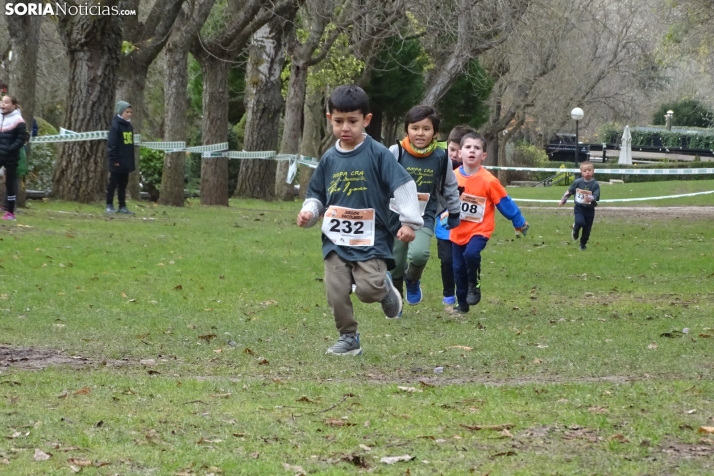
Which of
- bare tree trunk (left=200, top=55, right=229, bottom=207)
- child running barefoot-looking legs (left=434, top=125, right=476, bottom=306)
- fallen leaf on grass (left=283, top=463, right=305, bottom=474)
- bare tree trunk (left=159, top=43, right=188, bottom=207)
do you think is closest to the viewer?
fallen leaf on grass (left=283, top=463, right=305, bottom=474)

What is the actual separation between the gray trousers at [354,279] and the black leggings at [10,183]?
1029cm

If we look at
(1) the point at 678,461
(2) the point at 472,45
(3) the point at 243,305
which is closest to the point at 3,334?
(3) the point at 243,305

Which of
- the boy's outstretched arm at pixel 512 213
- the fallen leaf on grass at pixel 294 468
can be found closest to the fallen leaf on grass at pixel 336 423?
the fallen leaf on grass at pixel 294 468

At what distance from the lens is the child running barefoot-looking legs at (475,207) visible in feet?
34.3

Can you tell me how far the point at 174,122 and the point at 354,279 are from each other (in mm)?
17726

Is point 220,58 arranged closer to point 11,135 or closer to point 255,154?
point 255,154

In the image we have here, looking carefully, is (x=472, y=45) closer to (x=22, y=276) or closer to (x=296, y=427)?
(x=22, y=276)

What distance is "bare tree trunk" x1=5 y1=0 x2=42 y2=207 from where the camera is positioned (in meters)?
→ 18.8

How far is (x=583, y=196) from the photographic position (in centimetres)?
1839

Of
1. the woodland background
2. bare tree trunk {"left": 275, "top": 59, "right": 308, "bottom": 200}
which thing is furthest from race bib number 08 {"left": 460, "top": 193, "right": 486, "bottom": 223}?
bare tree trunk {"left": 275, "top": 59, "right": 308, "bottom": 200}

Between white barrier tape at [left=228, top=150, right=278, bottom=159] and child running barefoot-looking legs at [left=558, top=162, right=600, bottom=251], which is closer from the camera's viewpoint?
child running barefoot-looking legs at [left=558, top=162, right=600, bottom=251]

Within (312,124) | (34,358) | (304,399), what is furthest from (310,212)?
(312,124)

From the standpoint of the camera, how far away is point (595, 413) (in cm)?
593

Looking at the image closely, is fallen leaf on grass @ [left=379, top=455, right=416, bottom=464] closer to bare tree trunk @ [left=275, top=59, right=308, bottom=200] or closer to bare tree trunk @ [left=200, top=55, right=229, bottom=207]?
bare tree trunk @ [left=200, top=55, right=229, bottom=207]
